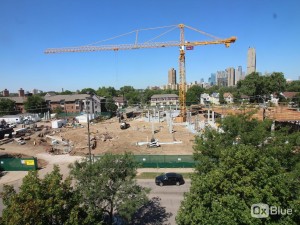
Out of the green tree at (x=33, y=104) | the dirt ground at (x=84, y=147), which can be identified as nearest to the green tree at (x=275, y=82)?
the dirt ground at (x=84, y=147)

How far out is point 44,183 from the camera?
37.0ft

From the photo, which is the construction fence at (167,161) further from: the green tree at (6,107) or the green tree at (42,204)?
the green tree at (6,107)

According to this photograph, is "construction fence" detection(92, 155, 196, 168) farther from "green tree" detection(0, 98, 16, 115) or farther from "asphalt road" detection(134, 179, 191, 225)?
"green tree" detection(0, 98, 16, 115)

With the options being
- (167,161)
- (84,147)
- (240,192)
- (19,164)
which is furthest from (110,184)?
(84,147)

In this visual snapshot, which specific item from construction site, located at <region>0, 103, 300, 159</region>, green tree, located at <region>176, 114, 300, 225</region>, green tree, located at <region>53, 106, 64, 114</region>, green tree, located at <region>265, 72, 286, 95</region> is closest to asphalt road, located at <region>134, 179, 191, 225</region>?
green tree, located at <region>176, 114, 300, 225</region>

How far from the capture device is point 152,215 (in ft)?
62.5

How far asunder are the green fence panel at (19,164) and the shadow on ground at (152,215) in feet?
60.2

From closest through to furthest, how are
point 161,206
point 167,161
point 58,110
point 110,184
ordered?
point 110,184, point 161,206, point 167,161, point 58,110

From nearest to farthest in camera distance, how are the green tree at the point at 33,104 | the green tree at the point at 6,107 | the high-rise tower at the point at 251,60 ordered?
the green tree at the point at 6,107 → the green tree at the point at 33,104 → the high-rise tower at the point at 251,60

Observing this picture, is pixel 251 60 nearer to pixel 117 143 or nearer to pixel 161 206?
pixel 117 143

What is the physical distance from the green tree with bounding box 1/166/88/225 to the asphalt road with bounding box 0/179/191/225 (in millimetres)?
7764

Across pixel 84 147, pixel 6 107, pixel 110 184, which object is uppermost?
pixel 6 107

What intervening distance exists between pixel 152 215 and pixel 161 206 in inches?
62.1

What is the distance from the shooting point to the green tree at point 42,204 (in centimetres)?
962
